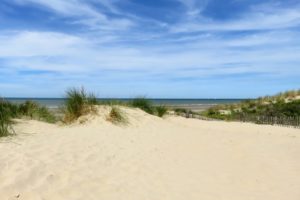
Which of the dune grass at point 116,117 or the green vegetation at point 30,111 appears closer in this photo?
the green vegetation at point 30,111

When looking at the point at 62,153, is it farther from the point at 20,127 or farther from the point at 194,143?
the point at 194,143

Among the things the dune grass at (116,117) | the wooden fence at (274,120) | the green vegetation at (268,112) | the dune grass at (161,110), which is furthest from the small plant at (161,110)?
the dune grass at (116,117)

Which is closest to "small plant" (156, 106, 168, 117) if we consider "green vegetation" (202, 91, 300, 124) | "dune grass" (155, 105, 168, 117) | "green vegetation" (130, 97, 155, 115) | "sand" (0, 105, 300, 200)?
"dune grass" (155, 105, 168, 117)

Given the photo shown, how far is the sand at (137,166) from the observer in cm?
563

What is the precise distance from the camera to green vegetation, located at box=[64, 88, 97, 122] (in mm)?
12562

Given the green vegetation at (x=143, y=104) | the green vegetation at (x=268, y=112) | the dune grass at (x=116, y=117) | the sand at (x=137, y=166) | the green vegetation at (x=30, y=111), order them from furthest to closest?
1. the green vegetation at (x=268, y=112)
2. the green vegetation at (x=143, y=104)
3. the dune grass at (x=116, y=117)
4. the green vegetation at (x=30, y=111)
5. the sand at (x=137, y=166)

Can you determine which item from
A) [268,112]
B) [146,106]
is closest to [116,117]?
[146,106]

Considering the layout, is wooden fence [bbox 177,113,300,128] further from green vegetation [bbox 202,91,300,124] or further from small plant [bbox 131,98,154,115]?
small plant [bbox 131,98,154,115]

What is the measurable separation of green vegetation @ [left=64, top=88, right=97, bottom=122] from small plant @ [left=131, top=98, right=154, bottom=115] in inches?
141

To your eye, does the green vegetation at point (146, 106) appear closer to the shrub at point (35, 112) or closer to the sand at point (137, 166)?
the shrub at point (35, 112)

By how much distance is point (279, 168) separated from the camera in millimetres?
8328

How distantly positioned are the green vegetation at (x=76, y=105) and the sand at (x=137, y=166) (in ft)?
4.13

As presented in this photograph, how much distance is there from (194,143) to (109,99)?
4.91 m

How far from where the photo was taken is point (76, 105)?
12695 mm
